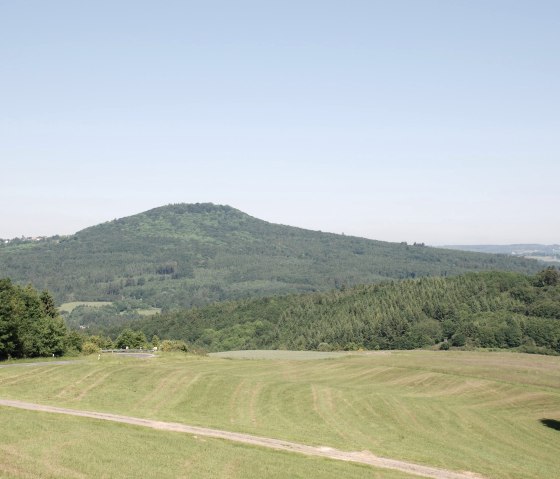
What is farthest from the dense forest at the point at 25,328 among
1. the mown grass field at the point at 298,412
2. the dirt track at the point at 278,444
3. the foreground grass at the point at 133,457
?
the foreground grass at the point at 133,457

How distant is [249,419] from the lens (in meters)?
56.4

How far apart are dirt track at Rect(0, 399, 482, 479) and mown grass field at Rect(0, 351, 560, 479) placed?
5.20ft

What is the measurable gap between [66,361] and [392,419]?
152ft

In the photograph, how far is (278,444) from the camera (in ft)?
144

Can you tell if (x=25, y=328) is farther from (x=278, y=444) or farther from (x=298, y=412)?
(x=278, y=444)

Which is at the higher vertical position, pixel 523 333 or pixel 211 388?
pixel 211 388

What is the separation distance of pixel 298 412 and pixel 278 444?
17.5 m

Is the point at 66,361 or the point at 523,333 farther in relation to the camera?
the point at 523,333

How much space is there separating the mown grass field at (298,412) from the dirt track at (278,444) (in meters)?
1.58

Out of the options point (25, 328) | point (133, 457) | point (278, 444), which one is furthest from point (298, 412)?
point (25, 328)

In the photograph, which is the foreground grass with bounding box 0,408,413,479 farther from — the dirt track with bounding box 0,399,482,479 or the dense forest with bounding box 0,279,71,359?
the dense forest with bounding box 0,279,71,359

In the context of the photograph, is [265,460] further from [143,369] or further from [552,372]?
[552,372]

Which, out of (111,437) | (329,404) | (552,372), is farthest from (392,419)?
(552,372)

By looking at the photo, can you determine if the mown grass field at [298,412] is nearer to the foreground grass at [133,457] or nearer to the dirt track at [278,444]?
the foreground grass at [133,457]
